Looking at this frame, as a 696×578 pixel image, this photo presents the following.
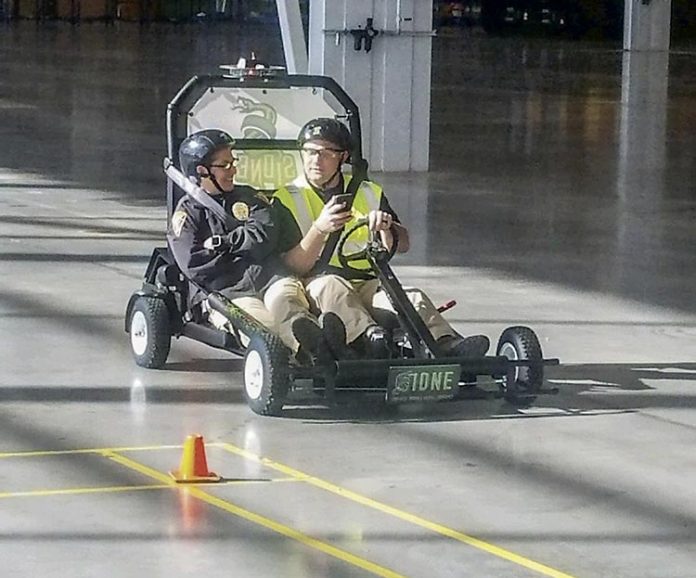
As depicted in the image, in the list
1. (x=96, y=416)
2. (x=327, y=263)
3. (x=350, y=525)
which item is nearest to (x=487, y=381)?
(x=327, y=263)

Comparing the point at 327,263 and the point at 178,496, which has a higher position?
the point at 327,263

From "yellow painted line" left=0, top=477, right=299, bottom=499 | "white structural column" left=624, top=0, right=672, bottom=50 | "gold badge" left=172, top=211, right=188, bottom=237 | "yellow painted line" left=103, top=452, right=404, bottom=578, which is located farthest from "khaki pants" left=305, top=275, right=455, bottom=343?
"white structural column" left=624, top=0, right=672, bottom=50

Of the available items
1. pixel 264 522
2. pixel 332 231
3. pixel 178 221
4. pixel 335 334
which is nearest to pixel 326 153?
pixel 332 231

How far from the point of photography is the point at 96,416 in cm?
791

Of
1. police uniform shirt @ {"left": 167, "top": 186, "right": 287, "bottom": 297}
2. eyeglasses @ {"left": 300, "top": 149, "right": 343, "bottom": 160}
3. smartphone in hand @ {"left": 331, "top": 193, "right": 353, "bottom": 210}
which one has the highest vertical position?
eyeglasses @ {"left": 300, "top": 149, "right": 343, "bottom": 160}

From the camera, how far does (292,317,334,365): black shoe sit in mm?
7793

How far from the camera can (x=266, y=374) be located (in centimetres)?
776

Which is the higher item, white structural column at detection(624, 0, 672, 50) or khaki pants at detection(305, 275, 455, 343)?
white structural column at detection(624, 0, 672, 50)

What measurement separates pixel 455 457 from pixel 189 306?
2.00 m

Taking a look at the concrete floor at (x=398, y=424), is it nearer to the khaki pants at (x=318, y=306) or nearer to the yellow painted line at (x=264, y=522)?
the yellow painted line at (x=264, y=522)

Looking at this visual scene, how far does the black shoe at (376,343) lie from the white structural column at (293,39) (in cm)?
1086

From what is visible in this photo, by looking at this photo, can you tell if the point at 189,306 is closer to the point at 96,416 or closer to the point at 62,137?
the point at 96,416

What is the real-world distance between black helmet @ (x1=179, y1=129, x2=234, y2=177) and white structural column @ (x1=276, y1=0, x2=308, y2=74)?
1009 cm

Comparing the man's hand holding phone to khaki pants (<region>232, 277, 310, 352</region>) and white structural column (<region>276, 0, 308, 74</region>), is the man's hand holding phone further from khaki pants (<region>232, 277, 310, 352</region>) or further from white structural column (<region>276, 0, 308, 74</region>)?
white structural column (<region>276, 0, 308, 74</region>)
